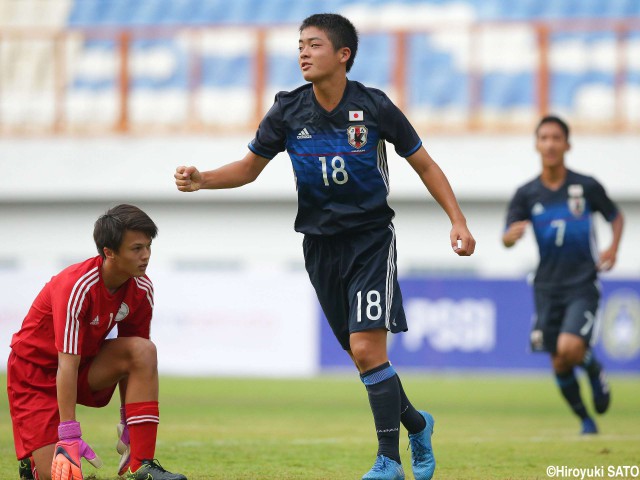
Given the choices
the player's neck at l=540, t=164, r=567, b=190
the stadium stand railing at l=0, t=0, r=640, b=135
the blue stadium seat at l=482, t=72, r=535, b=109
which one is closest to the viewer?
the player's neck at l=540, t=164, r=567, b=190

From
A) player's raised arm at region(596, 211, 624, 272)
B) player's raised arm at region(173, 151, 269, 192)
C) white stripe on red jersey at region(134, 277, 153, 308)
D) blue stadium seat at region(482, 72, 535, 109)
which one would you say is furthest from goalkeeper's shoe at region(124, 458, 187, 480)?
blue stadium seat at region(482, 72, 535, 109)

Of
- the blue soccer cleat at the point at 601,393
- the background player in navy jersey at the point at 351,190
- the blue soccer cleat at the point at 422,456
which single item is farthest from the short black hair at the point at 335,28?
the blue soccer cleat at the point at 601,393

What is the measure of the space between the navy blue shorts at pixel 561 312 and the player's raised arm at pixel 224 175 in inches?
147

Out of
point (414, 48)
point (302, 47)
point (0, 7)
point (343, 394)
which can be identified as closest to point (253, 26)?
point (414, 48)

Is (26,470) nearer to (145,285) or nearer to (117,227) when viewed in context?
(145,285)

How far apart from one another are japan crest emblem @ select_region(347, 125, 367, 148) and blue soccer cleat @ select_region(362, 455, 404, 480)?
146cm

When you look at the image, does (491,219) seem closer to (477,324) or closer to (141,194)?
(477,324)

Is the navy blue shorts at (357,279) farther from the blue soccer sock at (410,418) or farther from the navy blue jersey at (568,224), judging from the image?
the navy blue jersey at (568,224)

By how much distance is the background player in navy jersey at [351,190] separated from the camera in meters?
5.53

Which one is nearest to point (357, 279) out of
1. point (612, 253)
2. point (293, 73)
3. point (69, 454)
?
point (69, 454)

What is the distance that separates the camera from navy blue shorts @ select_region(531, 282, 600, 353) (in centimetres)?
888

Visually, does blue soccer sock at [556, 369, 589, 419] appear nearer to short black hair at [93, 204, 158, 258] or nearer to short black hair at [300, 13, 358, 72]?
short black hair at [300, 13, 358, 72]

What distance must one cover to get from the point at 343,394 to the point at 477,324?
13.7ft

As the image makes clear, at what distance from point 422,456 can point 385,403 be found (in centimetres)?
47
